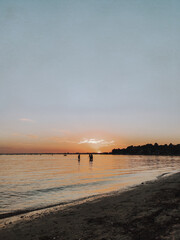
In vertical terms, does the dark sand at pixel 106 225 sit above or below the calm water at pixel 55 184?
above

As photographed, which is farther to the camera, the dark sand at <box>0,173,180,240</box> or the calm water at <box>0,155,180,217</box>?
the calm water at <box>0,155,180,217</box>

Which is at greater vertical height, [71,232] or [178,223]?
[178,223]

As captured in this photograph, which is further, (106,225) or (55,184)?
(55,184)

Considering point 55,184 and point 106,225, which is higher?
point 106,225

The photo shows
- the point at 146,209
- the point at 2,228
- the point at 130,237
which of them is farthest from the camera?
the point at 146,209

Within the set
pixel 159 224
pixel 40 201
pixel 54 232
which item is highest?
pixel 159 224

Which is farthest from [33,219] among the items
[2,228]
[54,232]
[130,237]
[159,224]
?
[159,224]

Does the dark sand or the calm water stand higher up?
the dark sand

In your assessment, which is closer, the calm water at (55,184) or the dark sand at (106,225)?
the dark sand at (106,225)

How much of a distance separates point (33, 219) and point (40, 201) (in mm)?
5563

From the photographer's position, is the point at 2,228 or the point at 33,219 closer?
the point at 2,228

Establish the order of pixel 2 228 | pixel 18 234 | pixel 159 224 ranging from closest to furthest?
pixel 159 224 → pixel 18 234 → pixel 2 228

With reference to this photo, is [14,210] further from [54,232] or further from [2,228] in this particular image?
[54,232]

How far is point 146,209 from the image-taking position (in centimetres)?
903
